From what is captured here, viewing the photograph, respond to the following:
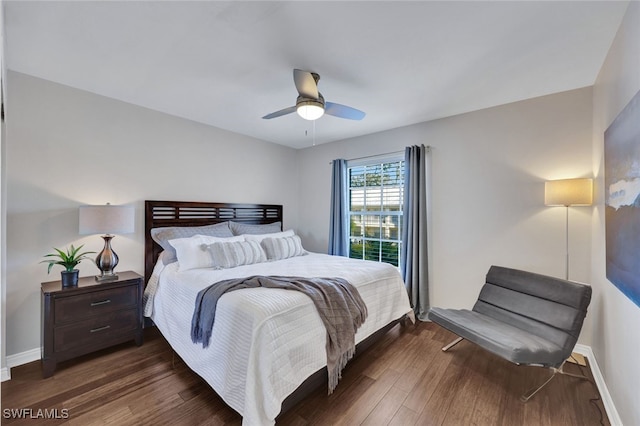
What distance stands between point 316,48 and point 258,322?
6.30 feet

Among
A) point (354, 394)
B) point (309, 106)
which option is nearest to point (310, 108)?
point (309, 106)

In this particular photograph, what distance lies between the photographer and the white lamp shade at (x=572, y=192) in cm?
232

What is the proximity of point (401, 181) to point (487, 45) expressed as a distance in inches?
82.8

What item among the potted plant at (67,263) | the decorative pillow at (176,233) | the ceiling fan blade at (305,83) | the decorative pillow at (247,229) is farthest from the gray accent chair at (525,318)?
the potted plant at (67,263)

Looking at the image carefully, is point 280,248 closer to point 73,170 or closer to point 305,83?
point 305,83

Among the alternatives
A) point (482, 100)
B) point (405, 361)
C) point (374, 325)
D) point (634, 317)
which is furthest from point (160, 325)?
point (482, 100)

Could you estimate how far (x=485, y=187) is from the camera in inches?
123

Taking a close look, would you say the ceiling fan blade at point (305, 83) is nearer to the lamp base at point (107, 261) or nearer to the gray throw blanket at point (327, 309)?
the gray throw blanket at point (327, 309)

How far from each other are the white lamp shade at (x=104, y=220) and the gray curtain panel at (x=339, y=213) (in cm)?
271

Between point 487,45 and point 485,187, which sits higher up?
point 487,45

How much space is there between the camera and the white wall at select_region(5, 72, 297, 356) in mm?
2357

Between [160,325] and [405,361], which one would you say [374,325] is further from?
[160,325]

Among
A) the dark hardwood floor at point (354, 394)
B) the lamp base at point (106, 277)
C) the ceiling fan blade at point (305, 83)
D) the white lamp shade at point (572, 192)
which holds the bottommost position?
the dark hardwood floor at point (354, 394)

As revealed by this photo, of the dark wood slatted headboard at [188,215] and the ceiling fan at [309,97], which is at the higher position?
the ceiling fan at [309,97]
